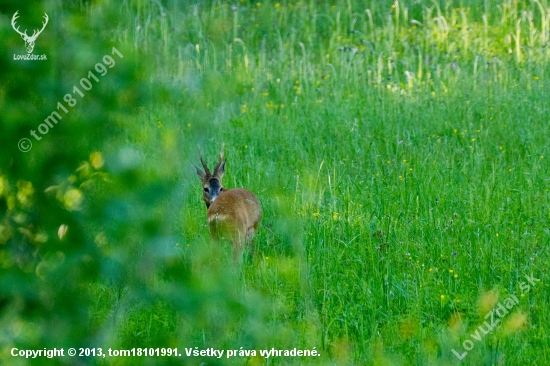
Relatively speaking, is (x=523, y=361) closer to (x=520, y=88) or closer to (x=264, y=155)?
(x=264, y=155)

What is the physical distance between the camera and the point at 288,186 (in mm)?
6852

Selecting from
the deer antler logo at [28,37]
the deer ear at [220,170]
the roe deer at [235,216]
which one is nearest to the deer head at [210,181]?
the deer ear at [220,170]

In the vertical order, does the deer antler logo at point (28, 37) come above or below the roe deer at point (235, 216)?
above

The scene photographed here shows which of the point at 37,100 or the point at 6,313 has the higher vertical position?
the point at 37,100

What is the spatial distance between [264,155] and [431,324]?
3574mm

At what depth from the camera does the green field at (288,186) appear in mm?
1731

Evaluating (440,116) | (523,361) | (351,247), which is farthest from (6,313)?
(440,116)

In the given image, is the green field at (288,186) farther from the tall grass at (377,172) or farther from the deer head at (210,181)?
the deer head at (210,181)

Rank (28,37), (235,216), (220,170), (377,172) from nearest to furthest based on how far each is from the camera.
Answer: (28,37)
(235,216)
(220,170)
(377,172)

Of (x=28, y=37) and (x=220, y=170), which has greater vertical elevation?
(x=28, y=37)

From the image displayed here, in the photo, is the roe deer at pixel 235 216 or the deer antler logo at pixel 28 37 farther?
the roe deer at pixel 235 216

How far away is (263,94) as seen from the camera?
9367mm

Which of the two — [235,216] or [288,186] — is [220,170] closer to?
[288,186]

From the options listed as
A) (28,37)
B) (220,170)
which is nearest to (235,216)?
(220,170)
